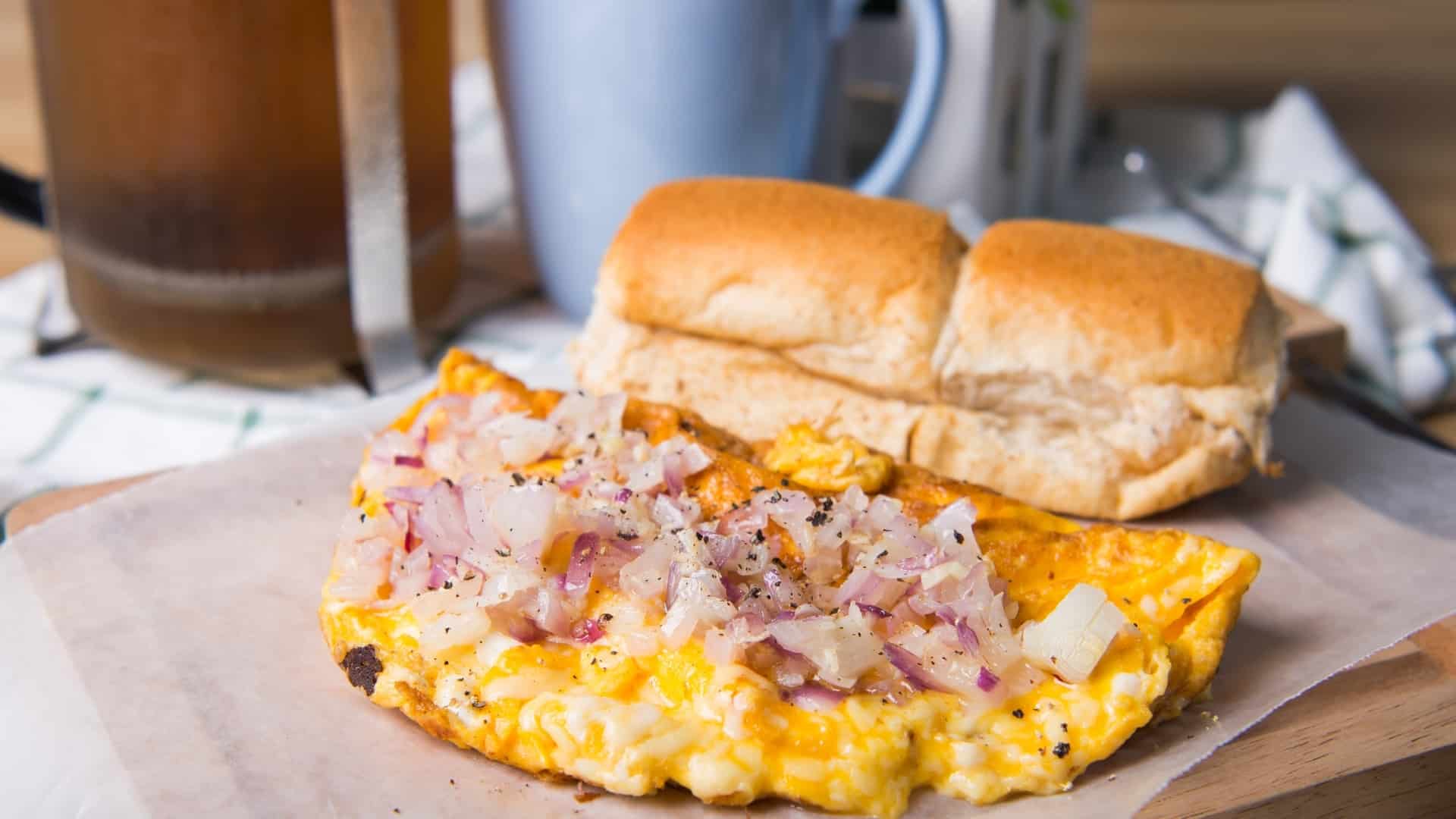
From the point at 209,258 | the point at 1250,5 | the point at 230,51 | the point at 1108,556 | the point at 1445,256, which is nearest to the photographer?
the point at 1108,556

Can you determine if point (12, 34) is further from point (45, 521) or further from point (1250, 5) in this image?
point (1250, 5)

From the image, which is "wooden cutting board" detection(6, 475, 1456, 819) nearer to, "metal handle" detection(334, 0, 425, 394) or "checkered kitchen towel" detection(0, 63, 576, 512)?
"checkered kitchen towel" detection(0, 63, 576, 512)

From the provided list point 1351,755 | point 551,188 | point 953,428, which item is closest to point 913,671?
point 1351,755

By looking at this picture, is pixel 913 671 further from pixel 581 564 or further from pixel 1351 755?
pixel 1351 755

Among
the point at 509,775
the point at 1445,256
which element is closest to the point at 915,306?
the point at 509,775

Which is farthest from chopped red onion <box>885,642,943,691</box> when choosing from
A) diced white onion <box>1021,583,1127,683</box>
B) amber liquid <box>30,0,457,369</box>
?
amber liquid <box>30,0,457,369</box>

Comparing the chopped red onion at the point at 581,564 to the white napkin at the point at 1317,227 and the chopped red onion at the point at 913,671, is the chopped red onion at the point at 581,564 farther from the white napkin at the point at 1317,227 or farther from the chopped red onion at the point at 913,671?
the white napkin at the point at 1317,227

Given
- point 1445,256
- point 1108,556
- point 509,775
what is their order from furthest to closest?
point 1445,256 < point 1108,556 < point 509,775
